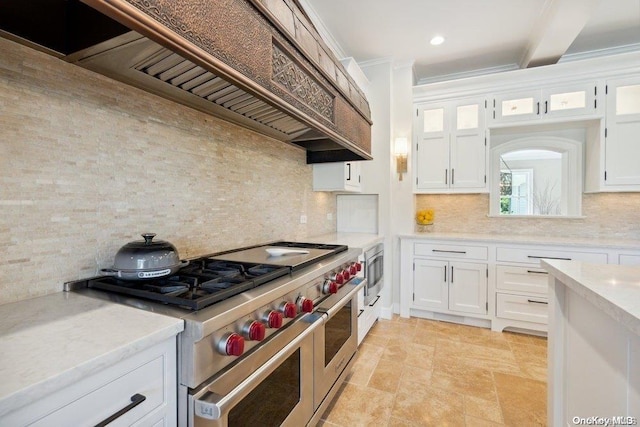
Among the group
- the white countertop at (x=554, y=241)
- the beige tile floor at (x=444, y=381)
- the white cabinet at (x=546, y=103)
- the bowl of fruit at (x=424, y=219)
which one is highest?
the white cabinet at (x=546, y=103)

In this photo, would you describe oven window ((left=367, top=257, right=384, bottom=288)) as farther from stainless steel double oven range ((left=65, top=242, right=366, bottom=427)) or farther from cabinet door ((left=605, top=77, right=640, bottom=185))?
cabinet door ((left=605, top=77, right=640, bottom=185))

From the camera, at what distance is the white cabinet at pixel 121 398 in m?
0.56

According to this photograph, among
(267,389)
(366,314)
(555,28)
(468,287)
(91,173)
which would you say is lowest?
(366,314)

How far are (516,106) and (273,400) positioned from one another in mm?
3529

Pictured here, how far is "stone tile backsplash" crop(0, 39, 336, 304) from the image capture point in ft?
3.09

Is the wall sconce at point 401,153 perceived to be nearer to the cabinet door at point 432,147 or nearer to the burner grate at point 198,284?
the cabinet door at point 432,147

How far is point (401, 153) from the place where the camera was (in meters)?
3.43

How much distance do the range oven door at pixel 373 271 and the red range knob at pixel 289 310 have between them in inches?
58.7

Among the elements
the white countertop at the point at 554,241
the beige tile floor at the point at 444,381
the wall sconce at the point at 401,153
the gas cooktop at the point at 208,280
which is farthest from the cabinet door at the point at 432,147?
the gas cooktop at the point at 208,280

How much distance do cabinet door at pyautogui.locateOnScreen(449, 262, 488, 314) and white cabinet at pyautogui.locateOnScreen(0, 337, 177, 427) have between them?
297 cm

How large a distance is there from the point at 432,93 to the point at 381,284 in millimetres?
2260

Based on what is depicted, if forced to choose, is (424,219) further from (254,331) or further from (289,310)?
(254,331)

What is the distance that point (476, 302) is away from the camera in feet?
10.1

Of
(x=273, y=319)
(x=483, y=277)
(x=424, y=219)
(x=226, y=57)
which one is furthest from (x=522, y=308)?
(x=226, y=57)
